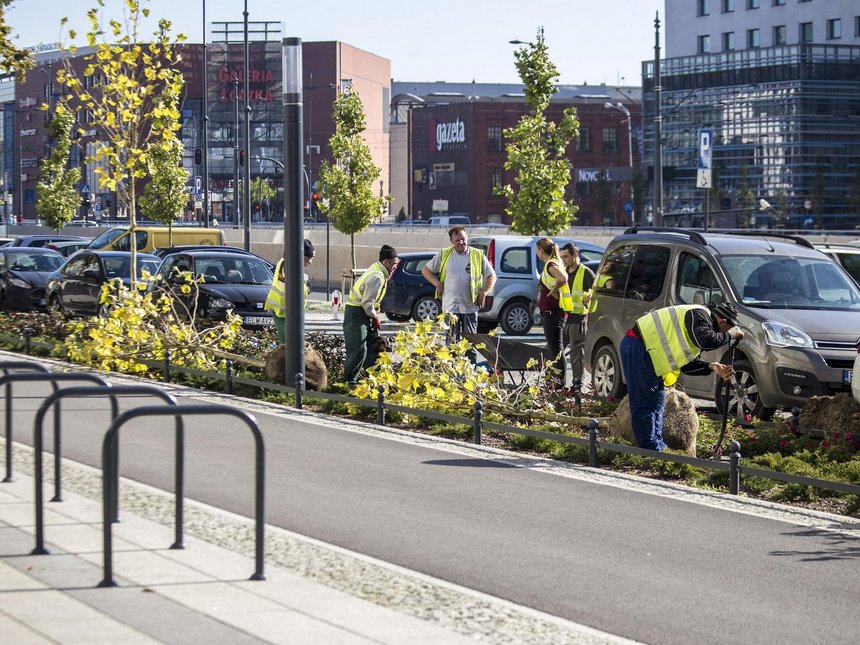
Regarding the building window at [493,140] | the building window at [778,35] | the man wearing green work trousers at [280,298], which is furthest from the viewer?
the building window at [493,140]

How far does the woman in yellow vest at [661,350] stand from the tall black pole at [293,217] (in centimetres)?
540

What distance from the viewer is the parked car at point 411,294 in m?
28.8

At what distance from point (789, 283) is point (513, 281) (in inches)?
489

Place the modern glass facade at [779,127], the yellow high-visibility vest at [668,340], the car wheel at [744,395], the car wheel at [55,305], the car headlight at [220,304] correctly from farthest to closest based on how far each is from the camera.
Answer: the modern glass facade at [779,127] → the car wheel at [55,305] → the car headlight at [220,304] → the car wheel at [744,395] → the yellow high-visibility vest at [668,340]

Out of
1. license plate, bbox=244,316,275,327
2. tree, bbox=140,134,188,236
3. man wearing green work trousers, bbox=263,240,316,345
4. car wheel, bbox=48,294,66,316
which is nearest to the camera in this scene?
man wearing green work trousers, bbox=263,240,316,345

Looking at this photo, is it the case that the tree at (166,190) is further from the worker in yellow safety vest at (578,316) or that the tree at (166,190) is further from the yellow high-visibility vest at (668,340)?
the yellow high-visibility vest at (668,340)

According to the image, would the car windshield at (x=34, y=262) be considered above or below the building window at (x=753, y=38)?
below

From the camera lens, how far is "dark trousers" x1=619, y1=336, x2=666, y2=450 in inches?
440

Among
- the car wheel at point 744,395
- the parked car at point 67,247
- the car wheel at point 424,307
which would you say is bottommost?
the car wheel at point 744,395

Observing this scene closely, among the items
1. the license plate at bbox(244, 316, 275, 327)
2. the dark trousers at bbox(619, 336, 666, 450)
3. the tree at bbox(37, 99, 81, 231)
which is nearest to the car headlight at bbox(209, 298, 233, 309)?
the license plate at bbox(244, 316, 275, 327)

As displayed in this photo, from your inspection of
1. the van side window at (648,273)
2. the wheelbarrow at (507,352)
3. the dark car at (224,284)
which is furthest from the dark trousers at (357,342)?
the dark car at (224,284)

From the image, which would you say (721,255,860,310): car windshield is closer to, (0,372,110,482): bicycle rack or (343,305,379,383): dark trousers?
(343,305,379,383): dark trousers

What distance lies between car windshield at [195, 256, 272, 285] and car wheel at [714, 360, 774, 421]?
12.0 m

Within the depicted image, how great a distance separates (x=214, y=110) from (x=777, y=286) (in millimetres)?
122522
